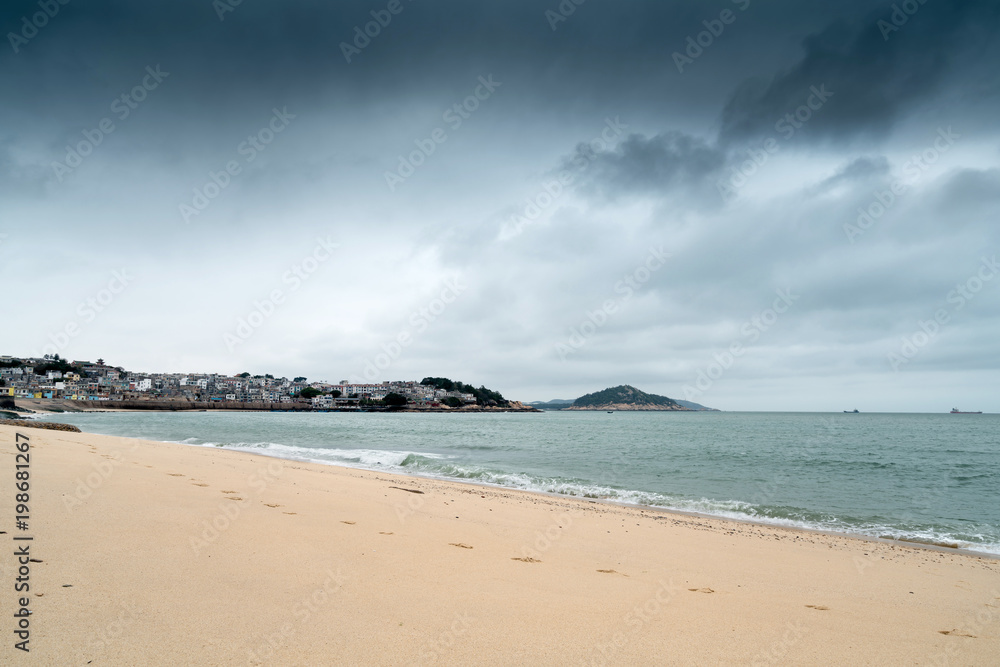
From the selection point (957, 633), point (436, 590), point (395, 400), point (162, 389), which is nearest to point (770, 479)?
point (957, 633)

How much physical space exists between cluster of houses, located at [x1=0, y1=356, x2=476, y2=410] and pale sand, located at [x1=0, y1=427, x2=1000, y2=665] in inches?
6061

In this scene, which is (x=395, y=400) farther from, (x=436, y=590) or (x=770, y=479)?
(x=436, y=590)

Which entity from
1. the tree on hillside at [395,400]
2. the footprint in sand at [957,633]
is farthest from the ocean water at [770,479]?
the tree on hillside at [395,400]

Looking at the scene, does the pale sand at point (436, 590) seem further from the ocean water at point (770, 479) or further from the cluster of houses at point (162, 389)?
the cluster of houses at point (162, 389)

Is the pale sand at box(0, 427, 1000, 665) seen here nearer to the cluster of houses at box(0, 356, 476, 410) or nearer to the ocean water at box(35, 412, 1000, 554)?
the ocean water at box(35, 412, 1000, 554)

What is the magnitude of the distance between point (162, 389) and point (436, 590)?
7862 inches

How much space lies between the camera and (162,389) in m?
166

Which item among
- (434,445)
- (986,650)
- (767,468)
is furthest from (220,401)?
(986,650)

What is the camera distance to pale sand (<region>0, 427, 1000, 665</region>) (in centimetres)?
322

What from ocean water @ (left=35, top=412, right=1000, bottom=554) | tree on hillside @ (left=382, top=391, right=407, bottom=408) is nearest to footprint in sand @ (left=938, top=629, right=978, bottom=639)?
ocean water @ (left=35, top=412, right=1000, bottom=554)

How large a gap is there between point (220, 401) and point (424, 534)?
176 m

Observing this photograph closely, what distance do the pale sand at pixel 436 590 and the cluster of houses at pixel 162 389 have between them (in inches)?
6061

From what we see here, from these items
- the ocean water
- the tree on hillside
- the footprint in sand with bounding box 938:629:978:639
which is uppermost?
the footprint in sand with bounding box 938:629:978:639

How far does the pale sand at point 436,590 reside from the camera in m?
3.22
